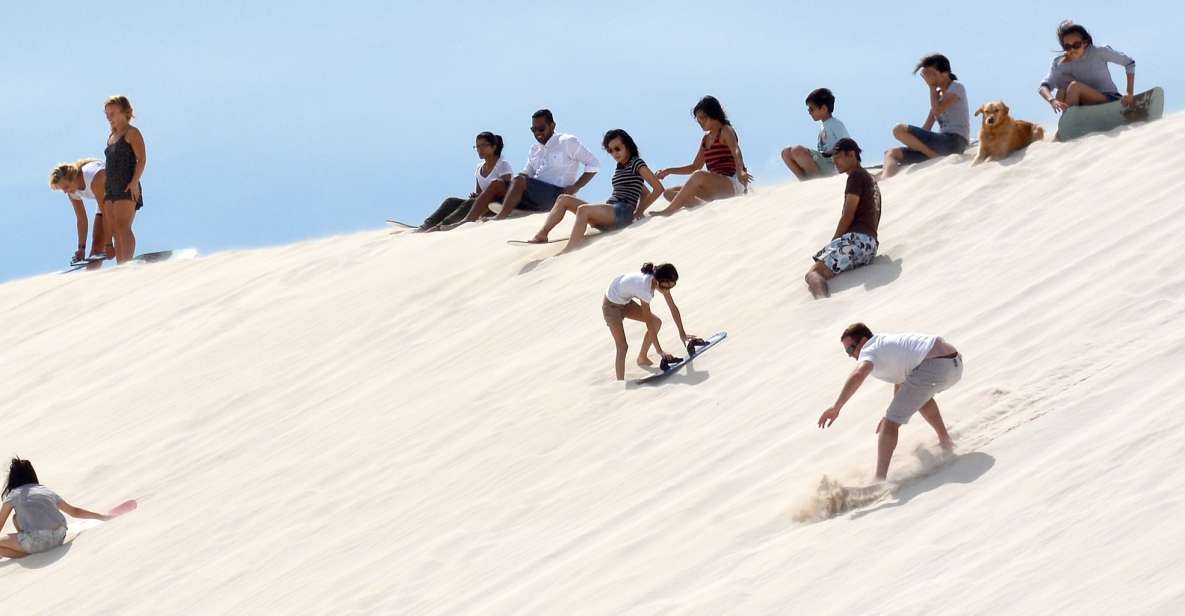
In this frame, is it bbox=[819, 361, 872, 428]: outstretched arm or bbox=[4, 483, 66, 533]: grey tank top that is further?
bbox=[4, 483, 66, 533]: grey tank top

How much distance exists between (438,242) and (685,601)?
7963 millimetres

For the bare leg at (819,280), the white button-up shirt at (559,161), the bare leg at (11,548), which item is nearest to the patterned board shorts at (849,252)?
the bare leg at (819,280)

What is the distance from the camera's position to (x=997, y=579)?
6.15m

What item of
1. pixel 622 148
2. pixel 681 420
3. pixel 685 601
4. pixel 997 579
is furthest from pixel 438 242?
pixel 997 579

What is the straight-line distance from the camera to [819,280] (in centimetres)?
1038

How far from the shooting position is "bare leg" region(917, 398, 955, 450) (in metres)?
7.50

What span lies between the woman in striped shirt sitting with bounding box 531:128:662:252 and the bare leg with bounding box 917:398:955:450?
580 centimetres

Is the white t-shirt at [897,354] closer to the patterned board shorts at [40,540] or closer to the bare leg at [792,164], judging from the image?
the patterned board shorts at [40,540]

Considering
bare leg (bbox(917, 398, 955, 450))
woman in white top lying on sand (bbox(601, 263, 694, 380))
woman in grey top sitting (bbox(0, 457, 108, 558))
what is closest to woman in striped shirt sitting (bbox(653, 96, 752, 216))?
woman in white top lying on sand (bbox(601, 263, 694, 380))

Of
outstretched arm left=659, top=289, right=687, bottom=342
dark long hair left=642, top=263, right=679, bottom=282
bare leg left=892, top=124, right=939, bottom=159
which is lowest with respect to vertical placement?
outstretched arm left=659, top=289, right=687, bottom=342

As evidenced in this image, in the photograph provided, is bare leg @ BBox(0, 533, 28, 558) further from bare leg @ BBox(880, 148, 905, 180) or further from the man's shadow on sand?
bare leg @ BBox(880, 148, 905, 180)

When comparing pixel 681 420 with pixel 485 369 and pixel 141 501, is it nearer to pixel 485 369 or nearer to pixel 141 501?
pixel 485 369

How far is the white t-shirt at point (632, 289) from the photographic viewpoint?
10.2 meters

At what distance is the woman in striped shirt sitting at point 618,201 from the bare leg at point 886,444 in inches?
Result: 230
